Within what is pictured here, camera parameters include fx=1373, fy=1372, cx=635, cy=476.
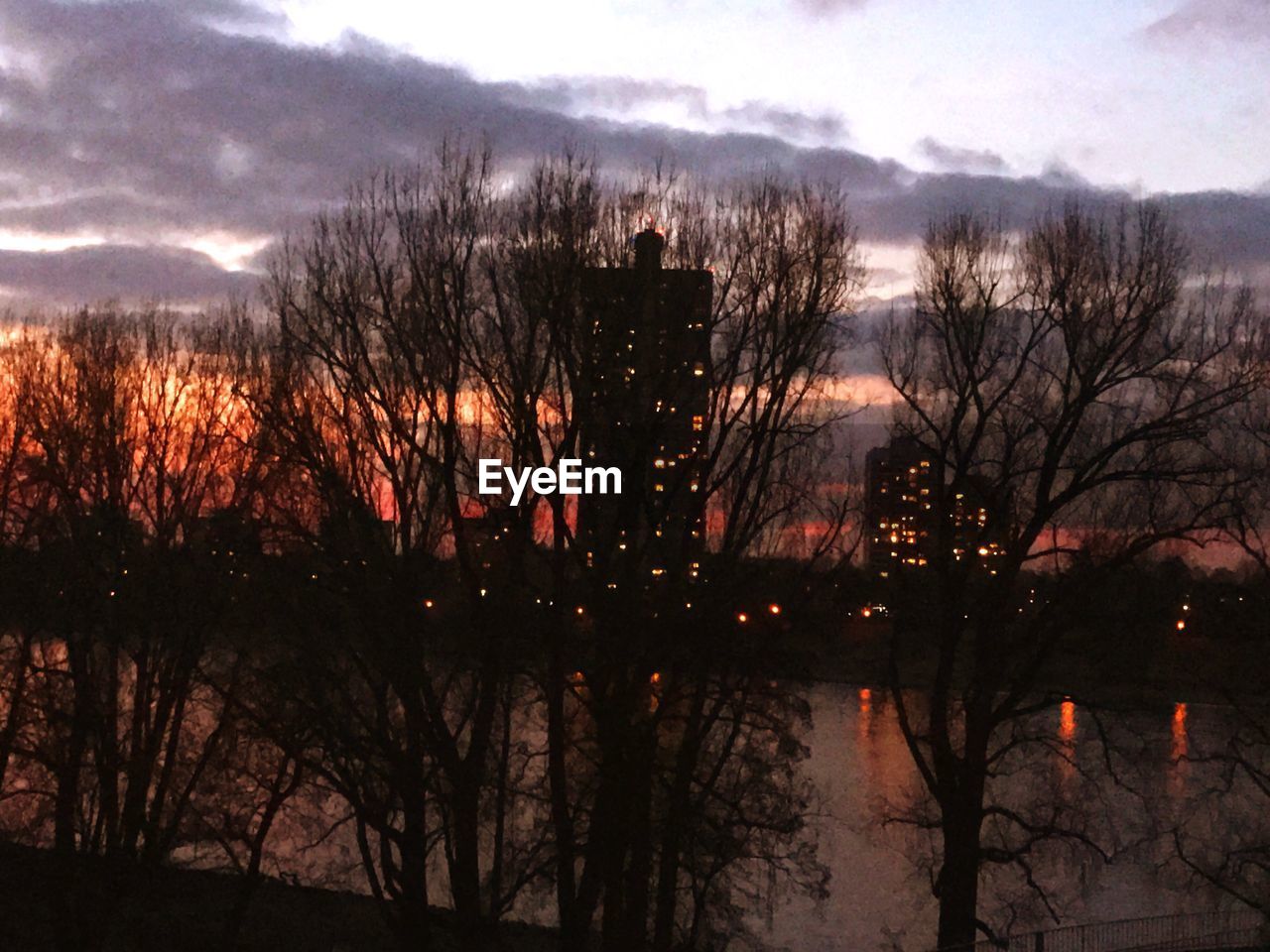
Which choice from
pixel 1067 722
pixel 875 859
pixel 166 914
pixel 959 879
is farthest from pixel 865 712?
pixel 959 879

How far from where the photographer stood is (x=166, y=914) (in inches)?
733

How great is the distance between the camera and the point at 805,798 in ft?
54.6

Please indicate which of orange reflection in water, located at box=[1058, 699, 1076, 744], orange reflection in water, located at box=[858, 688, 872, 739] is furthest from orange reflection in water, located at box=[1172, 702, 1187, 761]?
orange reflection in water, located at box=[858, 688, 872, 739]

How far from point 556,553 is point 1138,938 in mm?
6143

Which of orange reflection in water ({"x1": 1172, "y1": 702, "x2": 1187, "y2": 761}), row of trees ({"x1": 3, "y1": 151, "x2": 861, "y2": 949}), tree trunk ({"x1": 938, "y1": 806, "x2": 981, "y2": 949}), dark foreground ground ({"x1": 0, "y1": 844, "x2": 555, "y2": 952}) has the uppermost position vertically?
row of trees ({"x1": 3, "y1": 151, "x2": 861, "y2": 949})

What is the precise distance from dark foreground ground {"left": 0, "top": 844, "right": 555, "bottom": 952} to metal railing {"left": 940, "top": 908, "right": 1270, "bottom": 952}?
617cm

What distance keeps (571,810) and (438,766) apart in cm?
132

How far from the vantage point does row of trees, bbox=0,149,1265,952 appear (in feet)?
40.4

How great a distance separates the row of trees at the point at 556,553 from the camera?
1232 cm

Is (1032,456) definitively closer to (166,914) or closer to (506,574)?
(506,574)

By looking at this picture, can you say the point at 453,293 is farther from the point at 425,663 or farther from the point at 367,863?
the point at 367,863

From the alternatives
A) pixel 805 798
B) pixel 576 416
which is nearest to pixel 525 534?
pixel 576 416

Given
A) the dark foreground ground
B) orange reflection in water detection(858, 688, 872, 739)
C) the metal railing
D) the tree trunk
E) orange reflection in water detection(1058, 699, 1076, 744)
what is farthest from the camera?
orange reflection in water detection(858, 688, 872, 739)

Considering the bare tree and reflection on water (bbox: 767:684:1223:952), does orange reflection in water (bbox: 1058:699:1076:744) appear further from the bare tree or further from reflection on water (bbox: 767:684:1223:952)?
the bare tree
